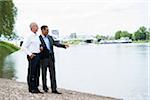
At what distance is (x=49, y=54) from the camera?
7.86m

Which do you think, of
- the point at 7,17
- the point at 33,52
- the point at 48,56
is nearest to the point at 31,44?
the point at 33,52

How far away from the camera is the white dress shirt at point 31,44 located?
7602mm

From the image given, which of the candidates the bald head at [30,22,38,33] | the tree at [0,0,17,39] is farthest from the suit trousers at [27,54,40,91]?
the tree at [0,0,17,39]

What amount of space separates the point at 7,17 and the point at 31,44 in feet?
52.6

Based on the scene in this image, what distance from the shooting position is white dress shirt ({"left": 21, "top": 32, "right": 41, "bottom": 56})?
7602 mm

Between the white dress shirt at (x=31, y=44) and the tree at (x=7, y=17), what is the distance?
1474cm

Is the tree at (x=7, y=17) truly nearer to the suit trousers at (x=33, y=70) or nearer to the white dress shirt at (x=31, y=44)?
the suit trousers at (x=33, y=70)

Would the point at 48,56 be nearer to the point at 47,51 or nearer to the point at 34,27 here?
the point at 47,51

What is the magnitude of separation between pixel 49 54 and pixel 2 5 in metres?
16.1

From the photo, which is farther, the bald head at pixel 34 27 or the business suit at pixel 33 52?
the business suit at pixel 33 52

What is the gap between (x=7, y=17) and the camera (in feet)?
76.8

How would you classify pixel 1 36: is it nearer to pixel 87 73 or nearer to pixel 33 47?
pixel 87 73

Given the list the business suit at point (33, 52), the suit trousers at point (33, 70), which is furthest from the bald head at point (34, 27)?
the suit trousers at point (33, 70)

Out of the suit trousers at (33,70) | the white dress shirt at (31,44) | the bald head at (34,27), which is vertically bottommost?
the suit trousers at (33,70)
